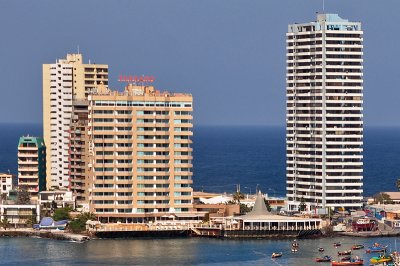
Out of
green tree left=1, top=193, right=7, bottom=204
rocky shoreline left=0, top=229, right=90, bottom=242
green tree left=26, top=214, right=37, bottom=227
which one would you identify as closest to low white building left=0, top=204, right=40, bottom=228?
green tree left=26, top=214, right=37, bottom=227

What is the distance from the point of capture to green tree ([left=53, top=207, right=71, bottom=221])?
164 m

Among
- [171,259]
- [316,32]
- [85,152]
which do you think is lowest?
[171,259]

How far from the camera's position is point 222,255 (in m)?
142

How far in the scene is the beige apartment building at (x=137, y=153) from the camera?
527 feet

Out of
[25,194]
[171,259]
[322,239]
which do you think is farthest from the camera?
[25,194]

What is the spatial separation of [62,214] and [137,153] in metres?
10.6

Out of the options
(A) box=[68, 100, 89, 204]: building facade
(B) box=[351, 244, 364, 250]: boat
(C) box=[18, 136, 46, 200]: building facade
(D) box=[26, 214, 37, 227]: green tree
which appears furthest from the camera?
(C) box=[18, 136, 46, 200]: building facade

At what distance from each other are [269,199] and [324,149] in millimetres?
9846

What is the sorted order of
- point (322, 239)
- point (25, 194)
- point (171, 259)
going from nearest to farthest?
point (171, 259)
point (322, 239)
point (25, 194)

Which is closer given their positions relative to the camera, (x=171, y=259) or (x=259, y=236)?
(x=171, y=259)

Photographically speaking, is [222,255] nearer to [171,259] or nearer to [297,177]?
[171,259]

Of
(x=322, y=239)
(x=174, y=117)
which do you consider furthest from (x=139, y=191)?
(x=322, y=239)

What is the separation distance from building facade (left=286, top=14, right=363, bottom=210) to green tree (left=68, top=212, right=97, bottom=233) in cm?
2468

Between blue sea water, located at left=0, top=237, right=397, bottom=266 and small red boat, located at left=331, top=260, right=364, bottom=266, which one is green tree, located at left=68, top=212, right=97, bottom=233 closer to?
blue sea water, located at left=0, top=237, right=397, bottom=266
